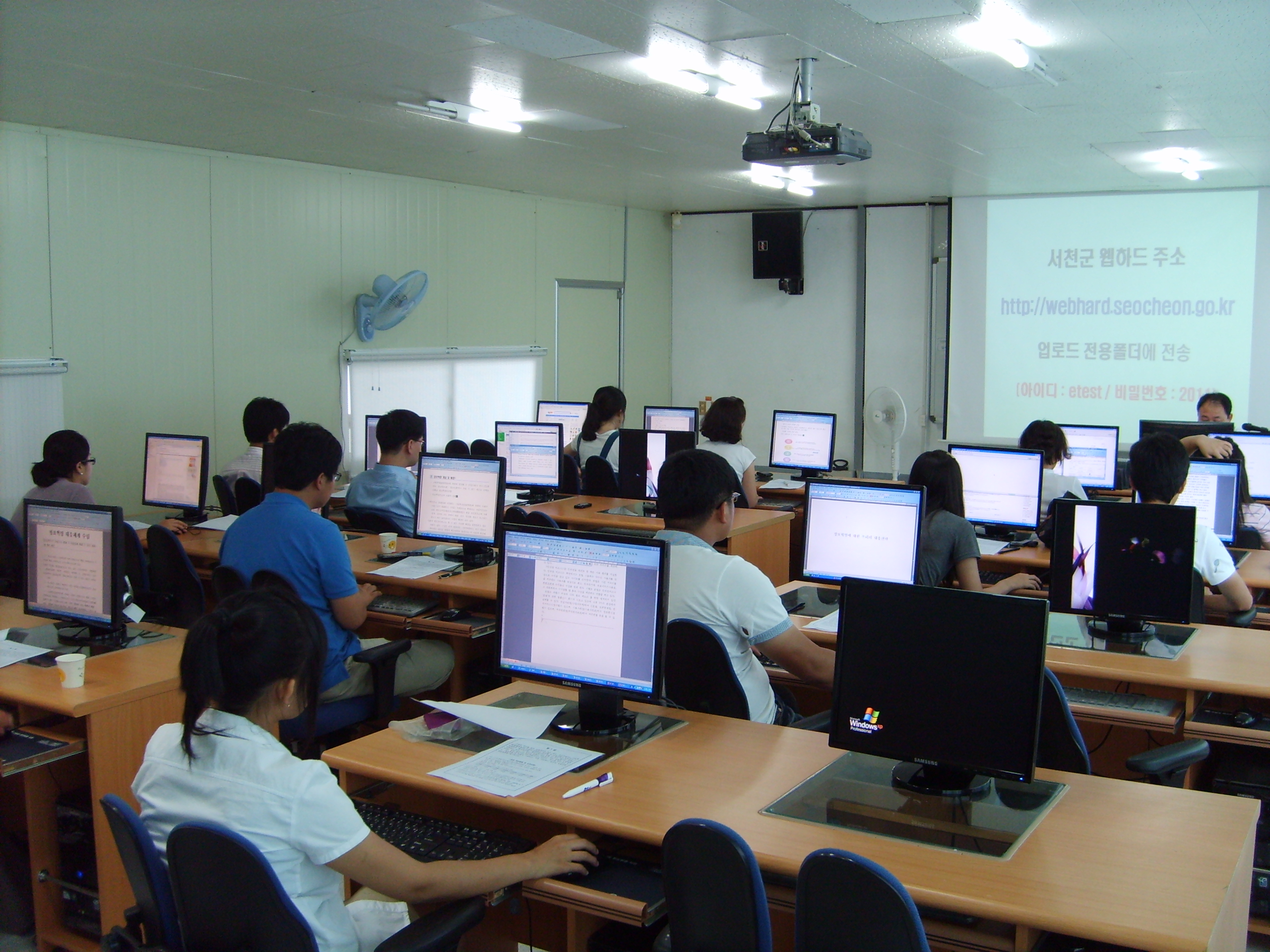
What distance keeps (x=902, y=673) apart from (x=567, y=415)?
658 centimetres

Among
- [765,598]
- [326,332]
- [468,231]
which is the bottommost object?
[765,598]

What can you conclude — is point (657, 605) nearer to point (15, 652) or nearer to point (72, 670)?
point (72, 670)

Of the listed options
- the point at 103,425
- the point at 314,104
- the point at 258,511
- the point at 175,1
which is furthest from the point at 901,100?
the point at 103,425

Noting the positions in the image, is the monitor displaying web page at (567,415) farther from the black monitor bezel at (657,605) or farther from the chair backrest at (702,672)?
the black monitor bezel at (657,605)

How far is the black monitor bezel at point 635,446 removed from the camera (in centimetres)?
665

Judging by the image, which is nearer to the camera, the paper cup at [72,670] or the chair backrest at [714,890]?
the chair backrest at [714,890]

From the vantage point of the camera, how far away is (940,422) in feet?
32.1

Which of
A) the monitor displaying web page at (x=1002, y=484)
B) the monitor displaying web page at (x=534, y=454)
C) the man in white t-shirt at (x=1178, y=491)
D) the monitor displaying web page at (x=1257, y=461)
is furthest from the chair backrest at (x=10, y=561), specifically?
the monitor displaying web page at (x=1257, y=461)

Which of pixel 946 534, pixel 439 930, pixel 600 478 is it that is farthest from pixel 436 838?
pixel 600 478

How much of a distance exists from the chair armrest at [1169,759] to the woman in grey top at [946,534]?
132 centimetres

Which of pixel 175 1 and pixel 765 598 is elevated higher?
pixel 175 1

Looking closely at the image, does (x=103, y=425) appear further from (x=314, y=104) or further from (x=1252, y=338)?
(x=1252, y=338)

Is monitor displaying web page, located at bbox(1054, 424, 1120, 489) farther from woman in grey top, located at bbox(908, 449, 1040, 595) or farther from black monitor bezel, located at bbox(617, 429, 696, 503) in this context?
woman in grey top, located at bbox(908, 449, 1040, 595)

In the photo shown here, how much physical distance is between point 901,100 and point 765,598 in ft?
11.8
